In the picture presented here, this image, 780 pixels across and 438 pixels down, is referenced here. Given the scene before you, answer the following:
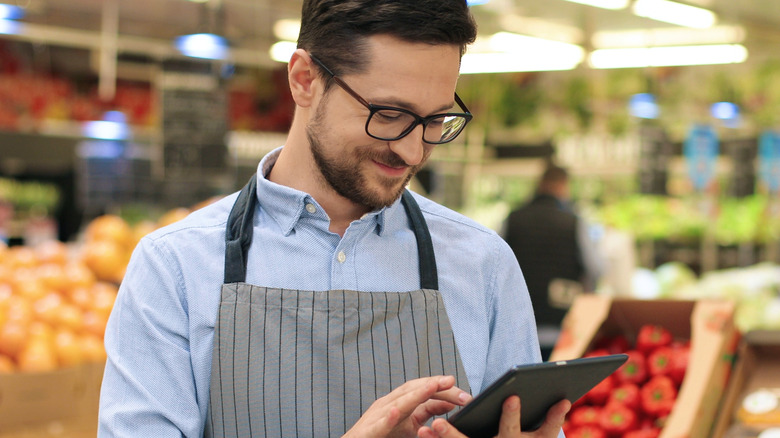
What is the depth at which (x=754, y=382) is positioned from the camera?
2.82 metres

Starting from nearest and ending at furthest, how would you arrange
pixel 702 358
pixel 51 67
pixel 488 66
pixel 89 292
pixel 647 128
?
pixel 702 358
pixel 89 292
pixel 647 128
pixel 488 66
pixel 51 67

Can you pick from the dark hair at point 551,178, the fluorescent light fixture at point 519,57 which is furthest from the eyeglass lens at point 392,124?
the fluorescent light fixture at point 519,57

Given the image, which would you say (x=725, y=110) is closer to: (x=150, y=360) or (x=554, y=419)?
(x=554, y=419)

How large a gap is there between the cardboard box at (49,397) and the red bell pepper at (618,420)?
71.9 inches

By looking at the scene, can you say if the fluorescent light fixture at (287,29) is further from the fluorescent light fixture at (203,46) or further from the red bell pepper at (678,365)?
the red bell pepper at (678,365)

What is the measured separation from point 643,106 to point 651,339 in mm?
5005

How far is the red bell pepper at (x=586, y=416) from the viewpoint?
2779mm

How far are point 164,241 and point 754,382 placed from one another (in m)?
2.29

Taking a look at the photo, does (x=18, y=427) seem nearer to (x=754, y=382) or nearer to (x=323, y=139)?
(x=323, y=139)

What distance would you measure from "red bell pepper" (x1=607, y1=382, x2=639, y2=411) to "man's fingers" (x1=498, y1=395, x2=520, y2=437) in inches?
69.6

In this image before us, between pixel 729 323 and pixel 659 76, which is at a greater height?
pixel 659 76

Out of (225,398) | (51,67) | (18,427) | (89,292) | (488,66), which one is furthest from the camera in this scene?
(51,67)

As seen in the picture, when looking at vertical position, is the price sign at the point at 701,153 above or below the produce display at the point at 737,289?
above

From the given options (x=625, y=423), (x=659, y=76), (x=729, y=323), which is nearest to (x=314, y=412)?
(x=625, y=423)
